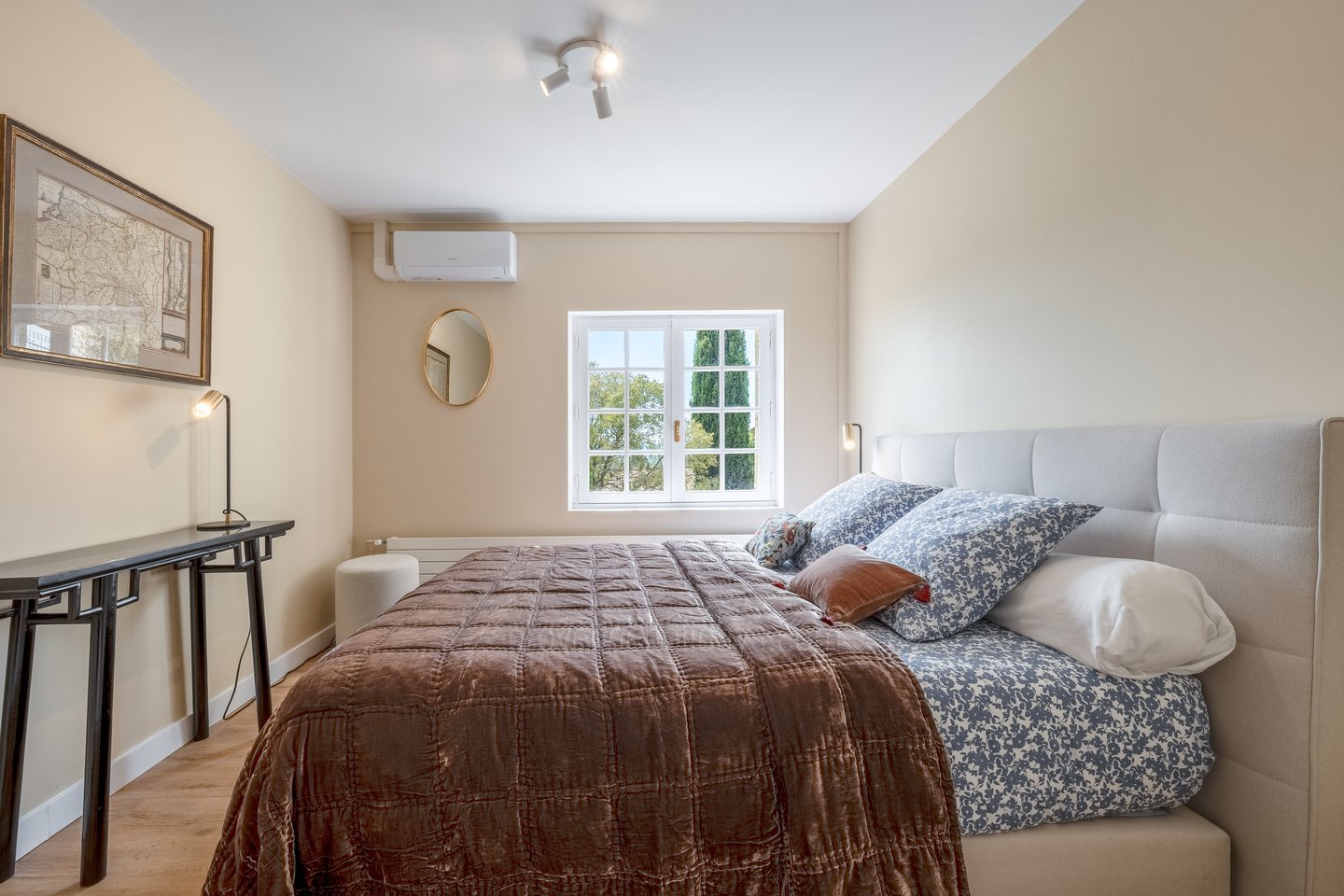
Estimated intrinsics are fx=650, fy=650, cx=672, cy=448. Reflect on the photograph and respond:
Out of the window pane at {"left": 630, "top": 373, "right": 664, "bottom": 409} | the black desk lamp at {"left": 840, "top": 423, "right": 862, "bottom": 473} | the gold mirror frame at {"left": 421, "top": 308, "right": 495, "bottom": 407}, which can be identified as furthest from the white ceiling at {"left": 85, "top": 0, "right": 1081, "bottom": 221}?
the black desk lamp at {"left": 840, "top": 423, "right": 862, "bottom": 473}

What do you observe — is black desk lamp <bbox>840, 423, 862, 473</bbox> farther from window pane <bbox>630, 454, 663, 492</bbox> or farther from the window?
window pane <bbox>630, 454, 663, 492</bbox>

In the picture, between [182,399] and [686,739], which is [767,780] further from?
[182,399]

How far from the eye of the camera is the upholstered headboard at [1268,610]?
131 centimetres

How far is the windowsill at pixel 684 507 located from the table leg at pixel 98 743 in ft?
8.39

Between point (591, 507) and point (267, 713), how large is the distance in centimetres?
207

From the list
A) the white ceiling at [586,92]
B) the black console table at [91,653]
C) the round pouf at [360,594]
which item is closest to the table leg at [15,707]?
the black console table at [91,653]

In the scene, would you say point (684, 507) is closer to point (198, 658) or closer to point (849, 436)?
point (849, 436)

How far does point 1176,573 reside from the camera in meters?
1.50

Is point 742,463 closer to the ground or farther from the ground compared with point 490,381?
closer to the ground

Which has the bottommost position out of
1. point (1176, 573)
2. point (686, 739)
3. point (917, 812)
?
point (917, 812)

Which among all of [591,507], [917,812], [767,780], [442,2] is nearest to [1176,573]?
[917,812]

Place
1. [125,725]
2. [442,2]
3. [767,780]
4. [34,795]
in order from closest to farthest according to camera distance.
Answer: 1. [767,780]
2. [34,795]
3. [442,2]
4. [125,725]

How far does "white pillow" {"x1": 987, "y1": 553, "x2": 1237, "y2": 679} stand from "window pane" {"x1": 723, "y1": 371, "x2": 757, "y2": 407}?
2890 millimetres

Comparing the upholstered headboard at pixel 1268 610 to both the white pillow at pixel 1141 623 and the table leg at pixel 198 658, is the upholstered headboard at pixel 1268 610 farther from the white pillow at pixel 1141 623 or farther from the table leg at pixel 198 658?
the table leg at pixel 198 658
